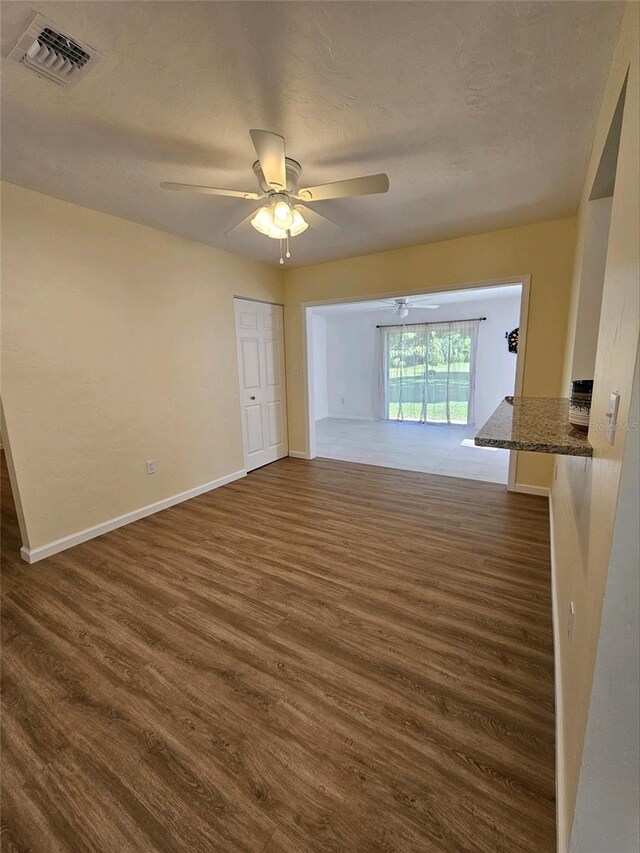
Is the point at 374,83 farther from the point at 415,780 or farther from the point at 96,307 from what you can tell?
the point at 415,780

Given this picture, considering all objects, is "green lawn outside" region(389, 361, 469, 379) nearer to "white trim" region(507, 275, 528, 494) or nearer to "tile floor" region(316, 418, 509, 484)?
"tile floor" region(316, 418, 509, 484)

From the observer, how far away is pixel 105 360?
2.94 m

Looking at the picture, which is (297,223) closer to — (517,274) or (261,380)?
(517,274)

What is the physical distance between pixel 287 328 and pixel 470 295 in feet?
11.0

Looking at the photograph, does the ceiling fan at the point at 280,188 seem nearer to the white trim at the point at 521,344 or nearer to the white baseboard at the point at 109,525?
the white trim at the point at 521,344

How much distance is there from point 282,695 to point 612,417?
1.60m

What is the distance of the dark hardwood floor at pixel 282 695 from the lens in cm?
112

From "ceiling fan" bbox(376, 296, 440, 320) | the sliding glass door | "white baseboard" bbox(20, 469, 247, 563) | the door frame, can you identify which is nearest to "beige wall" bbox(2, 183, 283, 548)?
"white baseboard" bbox(20, 469, 247, 563)

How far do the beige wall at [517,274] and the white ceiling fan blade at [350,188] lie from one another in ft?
6.91

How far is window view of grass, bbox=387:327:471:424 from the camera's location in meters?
6.88

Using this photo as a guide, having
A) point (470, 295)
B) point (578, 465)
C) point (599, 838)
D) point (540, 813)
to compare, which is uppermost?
point (470, 295)

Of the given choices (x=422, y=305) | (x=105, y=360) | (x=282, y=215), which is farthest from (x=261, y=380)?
(x=422, y=305)

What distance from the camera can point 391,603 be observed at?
2080mm

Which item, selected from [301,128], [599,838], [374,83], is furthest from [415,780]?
[301,128]
